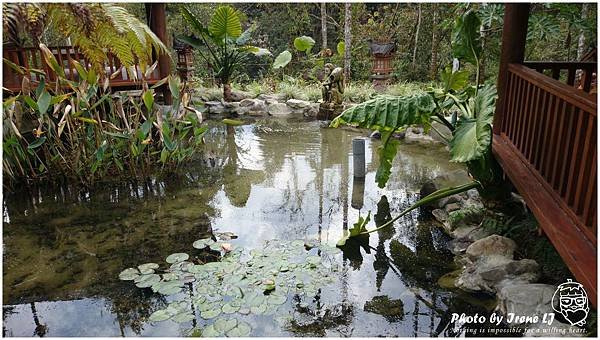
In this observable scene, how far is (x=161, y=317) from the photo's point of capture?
108 inches

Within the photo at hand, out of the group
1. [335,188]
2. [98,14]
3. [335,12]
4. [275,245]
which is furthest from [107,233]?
[335,12]

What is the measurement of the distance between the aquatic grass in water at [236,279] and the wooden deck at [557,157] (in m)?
1.42

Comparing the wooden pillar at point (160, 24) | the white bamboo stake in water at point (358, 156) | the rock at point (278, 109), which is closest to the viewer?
the white bamboo stake in water at point (358, 156)

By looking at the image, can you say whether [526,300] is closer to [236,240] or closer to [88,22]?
[236,240]

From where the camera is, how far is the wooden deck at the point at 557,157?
2.14 m

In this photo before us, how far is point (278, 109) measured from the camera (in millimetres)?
9594

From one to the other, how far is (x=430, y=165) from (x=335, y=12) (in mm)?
9090

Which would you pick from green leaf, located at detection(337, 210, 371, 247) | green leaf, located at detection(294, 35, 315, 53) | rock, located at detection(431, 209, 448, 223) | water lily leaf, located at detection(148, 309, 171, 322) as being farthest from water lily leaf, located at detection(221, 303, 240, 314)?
green leaf, located at detection(294, 35, 315, 53)

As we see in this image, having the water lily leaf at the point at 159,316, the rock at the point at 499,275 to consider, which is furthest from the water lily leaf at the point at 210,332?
the rock at the point at 499,275

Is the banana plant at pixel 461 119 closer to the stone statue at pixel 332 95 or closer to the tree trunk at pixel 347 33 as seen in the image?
the stone statue at pixel 332 95

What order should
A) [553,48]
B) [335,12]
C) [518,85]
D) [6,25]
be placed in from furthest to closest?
1. [335,12]
2. [553,48]
3. [518,85]
4. [6,25]

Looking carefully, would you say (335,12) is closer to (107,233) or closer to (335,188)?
(335,188)

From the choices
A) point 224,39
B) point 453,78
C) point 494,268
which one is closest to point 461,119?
point 453,78

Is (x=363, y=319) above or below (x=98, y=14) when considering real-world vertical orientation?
below
